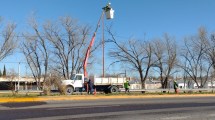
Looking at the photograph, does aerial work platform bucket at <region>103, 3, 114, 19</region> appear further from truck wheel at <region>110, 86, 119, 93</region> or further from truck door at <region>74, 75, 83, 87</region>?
truck wheel at <region>110, 86, 119, 93</region>

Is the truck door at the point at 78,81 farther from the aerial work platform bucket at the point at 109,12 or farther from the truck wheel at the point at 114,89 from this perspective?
the aerial work platform bucket at the point at 109,12

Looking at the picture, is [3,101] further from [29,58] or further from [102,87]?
[29,58]

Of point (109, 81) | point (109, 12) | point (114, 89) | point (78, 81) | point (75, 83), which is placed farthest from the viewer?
point (109, 81)

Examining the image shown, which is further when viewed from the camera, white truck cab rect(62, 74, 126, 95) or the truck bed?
the truck bed

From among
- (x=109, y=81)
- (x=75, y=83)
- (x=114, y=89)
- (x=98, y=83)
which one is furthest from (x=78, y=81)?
(x=114, y=89)

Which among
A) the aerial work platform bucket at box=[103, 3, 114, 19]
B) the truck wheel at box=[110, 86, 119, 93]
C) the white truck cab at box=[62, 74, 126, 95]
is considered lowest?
the truck wheel at box=[110, 86, 119, 93]

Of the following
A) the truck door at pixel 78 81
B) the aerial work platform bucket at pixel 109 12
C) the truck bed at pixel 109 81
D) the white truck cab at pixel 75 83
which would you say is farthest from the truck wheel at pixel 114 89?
the aerial work platform bucket at pixel 109 12

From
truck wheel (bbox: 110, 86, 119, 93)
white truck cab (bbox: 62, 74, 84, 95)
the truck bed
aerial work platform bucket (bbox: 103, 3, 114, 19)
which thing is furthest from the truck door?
aerial work platform bucket (bbox: 103, 3, 114, 19)

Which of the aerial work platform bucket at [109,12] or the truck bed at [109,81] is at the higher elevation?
the aerial work platform bucket at [109,12]

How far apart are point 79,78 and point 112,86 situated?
3597 mm

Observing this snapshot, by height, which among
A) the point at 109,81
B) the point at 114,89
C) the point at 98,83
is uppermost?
the point at 109,81

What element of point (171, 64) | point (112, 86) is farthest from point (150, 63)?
point (112, 86)

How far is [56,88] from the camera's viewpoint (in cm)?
3109

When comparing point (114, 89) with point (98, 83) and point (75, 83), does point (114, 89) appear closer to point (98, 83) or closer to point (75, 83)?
point (98, 83)
